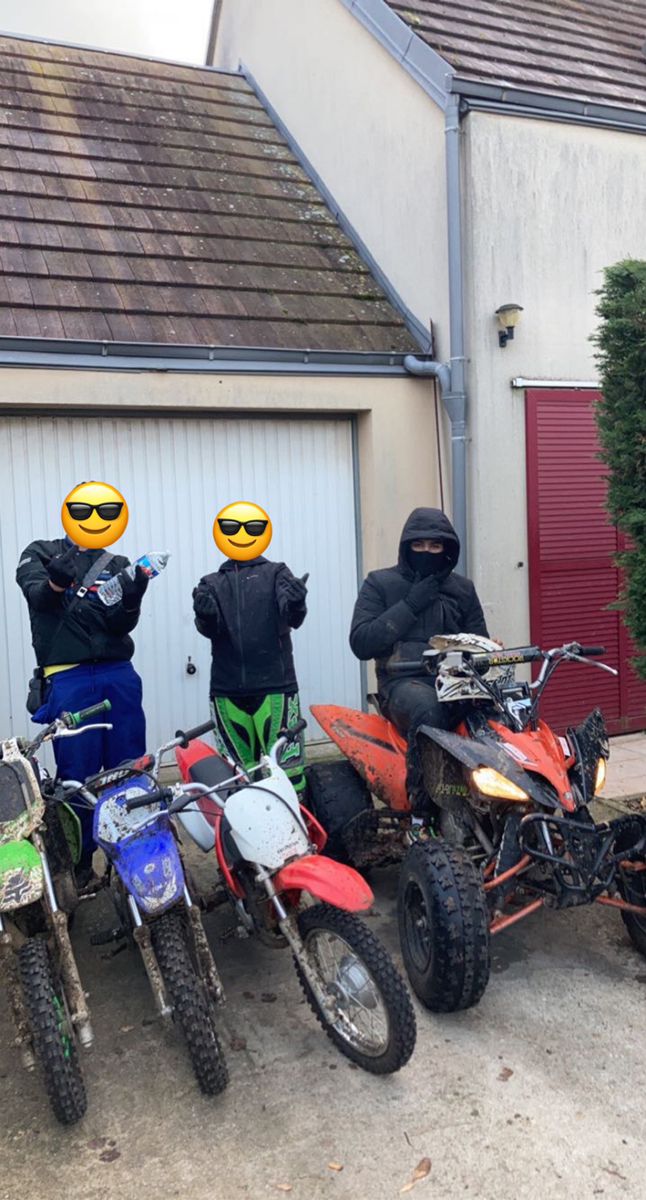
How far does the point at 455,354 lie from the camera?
6.02m

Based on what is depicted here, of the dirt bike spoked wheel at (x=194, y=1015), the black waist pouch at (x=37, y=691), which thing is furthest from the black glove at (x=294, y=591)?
the dirt bike spoked wheel at (x=194, y=1015)

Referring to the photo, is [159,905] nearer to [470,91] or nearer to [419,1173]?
[419,1173]

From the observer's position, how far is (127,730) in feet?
12.9

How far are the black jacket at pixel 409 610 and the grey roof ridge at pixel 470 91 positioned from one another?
3.44 m

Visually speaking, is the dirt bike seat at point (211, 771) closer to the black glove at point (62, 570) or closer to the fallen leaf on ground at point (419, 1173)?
the black glove at point (62, 570)

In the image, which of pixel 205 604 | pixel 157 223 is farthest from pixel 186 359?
pixel 205 604

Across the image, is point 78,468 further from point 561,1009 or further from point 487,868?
point 561,1009

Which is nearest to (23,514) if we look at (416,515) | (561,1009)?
(416,515)

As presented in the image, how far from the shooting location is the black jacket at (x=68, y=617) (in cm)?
379

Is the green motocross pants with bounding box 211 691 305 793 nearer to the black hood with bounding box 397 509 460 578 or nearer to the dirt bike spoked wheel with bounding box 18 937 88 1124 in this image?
the black hood with bounding box 397 509 460 578

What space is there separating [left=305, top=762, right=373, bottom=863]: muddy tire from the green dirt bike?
1502 millimetres

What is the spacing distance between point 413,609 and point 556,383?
3025 millimetres

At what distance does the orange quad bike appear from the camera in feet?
9.90

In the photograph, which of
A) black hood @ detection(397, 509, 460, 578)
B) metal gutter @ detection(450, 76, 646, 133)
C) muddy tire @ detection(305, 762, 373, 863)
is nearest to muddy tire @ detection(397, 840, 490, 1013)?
muddy tire @ detection(305, 762, 373, 863)
